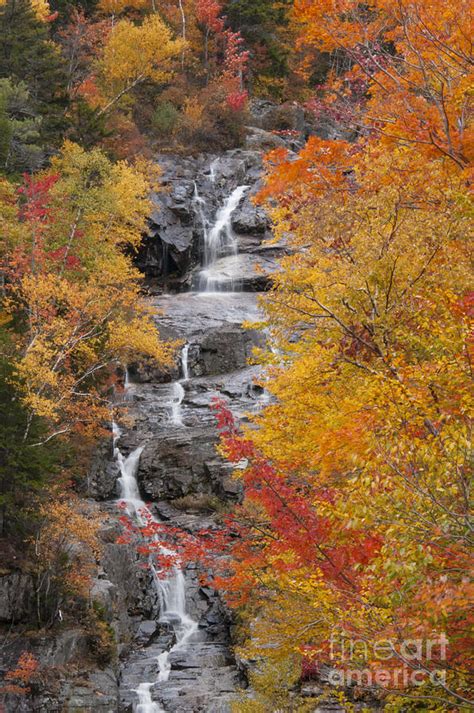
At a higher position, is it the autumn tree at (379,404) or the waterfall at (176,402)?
the autumn tree at (379,404)

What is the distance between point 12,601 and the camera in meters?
16.2

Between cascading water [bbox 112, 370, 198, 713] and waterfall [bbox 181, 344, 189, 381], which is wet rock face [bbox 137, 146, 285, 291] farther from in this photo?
cascading water [bbox 112, 370, 198, 713]

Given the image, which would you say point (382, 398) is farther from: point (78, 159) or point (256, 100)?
point (256, 100)

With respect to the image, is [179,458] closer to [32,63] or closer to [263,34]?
[32,63]

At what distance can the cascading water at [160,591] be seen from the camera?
16406 millimetres

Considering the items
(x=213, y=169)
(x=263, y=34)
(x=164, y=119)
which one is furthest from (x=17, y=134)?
(x=263, y=34)

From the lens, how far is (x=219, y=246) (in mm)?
39719

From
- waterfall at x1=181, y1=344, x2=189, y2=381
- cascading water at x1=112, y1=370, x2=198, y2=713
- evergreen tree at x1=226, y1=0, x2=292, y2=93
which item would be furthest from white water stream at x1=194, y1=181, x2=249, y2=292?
evergreen tree at x1=226, y1=0, x2=292, y2=93

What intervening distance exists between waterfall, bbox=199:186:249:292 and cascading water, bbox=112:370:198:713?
41.9 feet

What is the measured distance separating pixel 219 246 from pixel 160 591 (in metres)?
23.3

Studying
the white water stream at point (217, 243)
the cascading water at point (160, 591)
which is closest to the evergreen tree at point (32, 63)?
the white water stream at point (217, 243)

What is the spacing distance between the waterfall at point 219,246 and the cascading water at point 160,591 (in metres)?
12.8

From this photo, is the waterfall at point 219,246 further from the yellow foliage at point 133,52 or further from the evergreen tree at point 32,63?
the evergreen tree at point 32,63

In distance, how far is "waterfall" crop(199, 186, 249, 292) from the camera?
37.8 meters
